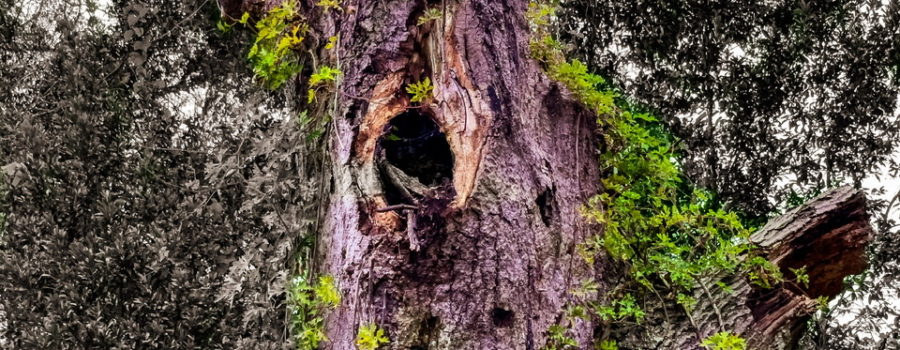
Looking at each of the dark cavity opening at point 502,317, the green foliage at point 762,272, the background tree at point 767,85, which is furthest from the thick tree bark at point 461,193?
the background tree at point 767,85

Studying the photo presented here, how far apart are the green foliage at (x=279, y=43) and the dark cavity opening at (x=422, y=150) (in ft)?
2.39

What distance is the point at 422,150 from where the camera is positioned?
3.50m

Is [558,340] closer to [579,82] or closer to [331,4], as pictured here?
[579,82]

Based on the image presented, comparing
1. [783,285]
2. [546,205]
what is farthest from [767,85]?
[546,205]

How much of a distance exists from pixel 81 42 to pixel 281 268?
3.47 m

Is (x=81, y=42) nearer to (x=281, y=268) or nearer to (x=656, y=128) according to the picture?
(x=281, y=268)

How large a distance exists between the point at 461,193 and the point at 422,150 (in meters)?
0.48

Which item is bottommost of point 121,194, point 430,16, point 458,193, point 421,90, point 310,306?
point 310,306

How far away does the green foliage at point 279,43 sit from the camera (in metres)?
3.79

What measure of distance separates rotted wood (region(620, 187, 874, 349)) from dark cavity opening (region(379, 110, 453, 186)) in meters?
1.32

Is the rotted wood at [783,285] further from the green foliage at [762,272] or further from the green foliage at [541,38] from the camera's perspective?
the green foliage at [541,38]

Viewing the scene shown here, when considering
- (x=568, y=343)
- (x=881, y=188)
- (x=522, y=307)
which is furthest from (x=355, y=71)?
(x=881, y=188)

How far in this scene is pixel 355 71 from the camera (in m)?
3.41

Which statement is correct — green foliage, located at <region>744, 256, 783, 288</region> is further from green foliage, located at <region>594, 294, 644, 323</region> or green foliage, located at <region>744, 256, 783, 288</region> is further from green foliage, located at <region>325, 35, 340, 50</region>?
green foliage, located at <region>325, 35, 340, 50</region>
